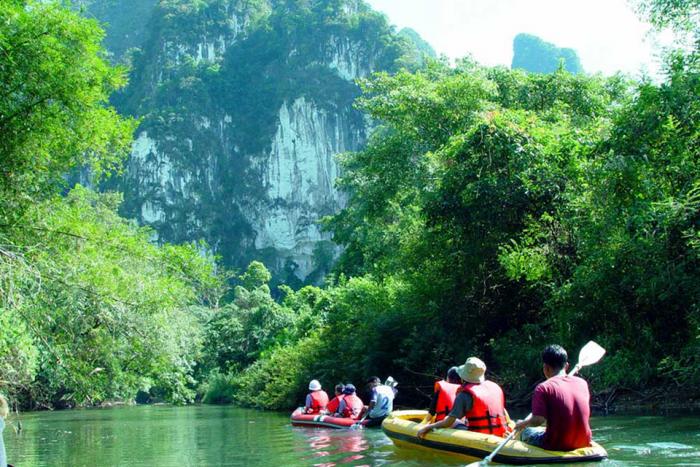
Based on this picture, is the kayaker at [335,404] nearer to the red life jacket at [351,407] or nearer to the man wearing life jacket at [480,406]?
the red life jacket at [351,407]

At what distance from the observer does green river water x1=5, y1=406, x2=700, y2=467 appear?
832 centimetres

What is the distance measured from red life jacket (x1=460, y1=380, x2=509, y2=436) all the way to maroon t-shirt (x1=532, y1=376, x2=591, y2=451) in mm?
1379

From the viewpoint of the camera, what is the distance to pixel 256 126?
91.6m

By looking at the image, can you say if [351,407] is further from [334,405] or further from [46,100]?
[46,100]

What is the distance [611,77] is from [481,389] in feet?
57.5

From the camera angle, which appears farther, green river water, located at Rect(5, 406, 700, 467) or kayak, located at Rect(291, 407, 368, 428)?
kayak, located at Rect(291, 407, 368, 428)

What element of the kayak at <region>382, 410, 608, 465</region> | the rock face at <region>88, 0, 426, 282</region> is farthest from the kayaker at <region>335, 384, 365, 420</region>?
the rock face at <region>88, 0, 426, 282</region>

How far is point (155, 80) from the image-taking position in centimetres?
9512

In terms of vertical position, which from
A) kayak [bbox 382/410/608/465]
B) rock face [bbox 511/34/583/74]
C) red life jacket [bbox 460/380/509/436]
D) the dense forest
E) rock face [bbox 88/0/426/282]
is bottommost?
kayak [bbox 382/410/608/465]

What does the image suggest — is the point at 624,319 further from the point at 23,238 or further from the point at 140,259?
the point at 23,238

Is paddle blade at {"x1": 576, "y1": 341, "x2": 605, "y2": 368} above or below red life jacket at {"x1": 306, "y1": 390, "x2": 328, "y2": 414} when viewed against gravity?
above

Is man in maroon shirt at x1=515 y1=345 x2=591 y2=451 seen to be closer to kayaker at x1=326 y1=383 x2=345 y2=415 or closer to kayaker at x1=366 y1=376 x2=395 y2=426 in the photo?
kayaker at x1=366 y1=376 x2=395 y2=426

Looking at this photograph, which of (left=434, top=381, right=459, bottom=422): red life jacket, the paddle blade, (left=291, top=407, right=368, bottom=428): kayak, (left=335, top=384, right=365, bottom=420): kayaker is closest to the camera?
the paddle blade

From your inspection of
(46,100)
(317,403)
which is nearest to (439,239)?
(317,403)
